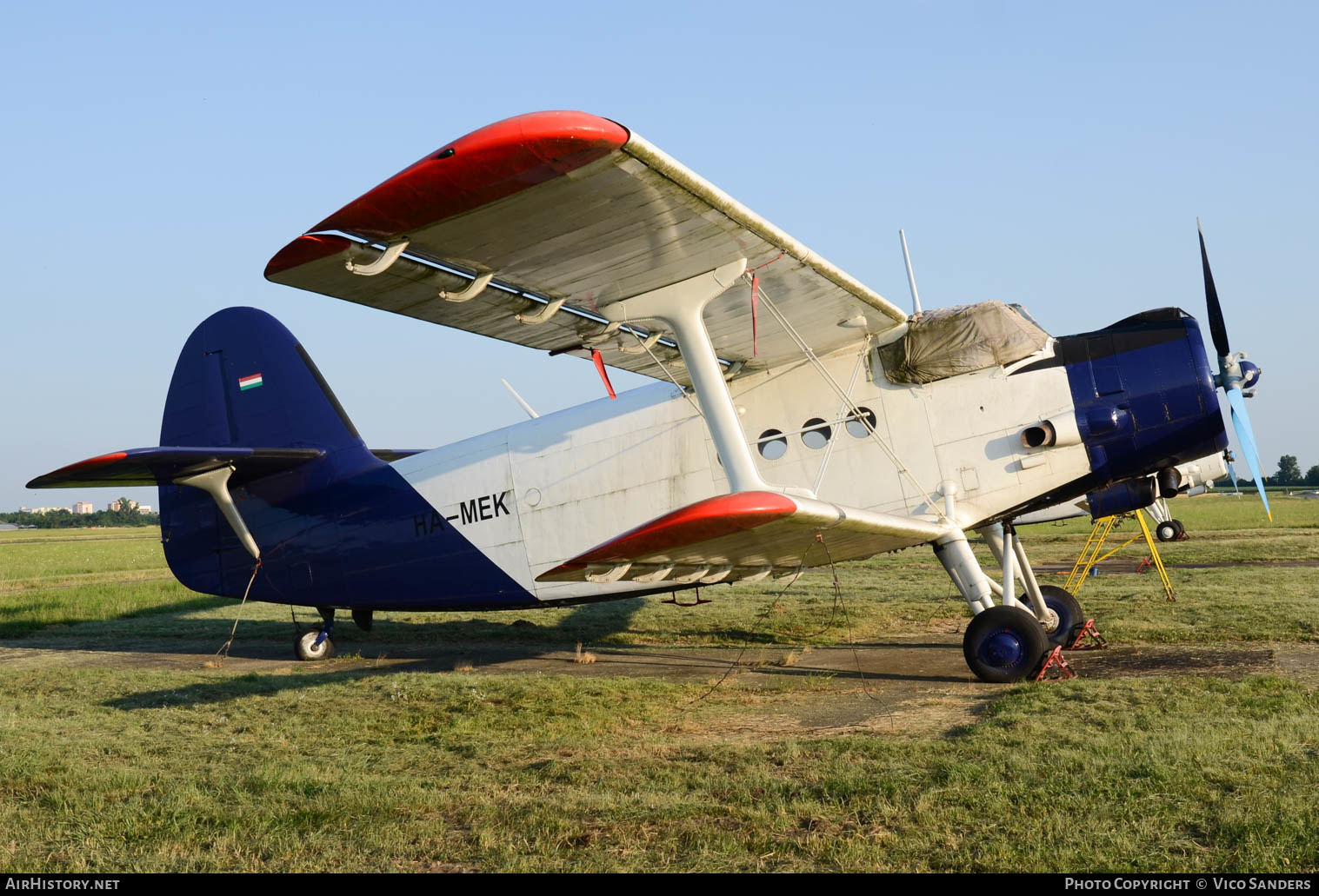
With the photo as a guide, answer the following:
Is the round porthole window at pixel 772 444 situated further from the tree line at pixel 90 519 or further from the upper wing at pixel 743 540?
the tree line at pixel 90 519

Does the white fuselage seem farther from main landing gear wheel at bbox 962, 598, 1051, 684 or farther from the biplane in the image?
main landing gear wheel at bbox 962, 598, 1051, 684

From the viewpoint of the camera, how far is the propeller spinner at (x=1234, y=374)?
8.04 m

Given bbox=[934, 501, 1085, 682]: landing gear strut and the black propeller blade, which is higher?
the black propeller blade

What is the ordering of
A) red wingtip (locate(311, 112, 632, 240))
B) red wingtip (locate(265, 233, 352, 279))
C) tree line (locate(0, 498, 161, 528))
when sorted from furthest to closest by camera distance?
1. tree line (locate(0, 498, 161, 528))
2. red wingtip (locate(265, 233, 352, 279))
3. red wingtip (locate(311, 112, 632, 240))

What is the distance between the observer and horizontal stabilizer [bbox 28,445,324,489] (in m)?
9.31

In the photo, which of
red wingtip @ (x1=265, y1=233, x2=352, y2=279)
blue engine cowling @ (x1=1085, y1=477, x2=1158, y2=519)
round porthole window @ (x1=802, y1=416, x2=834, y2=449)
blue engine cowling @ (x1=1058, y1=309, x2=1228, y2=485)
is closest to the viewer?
red wingtip @ (x1=265, y1=233, x2=352, y2=279)

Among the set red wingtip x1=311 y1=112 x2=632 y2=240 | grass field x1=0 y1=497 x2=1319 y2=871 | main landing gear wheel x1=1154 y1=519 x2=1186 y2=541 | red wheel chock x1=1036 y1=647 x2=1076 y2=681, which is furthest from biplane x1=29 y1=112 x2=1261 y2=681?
main landing gear wheel x1=1154 y1=519 x2=1186 y2=541

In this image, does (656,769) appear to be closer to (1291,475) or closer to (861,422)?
(861,422)

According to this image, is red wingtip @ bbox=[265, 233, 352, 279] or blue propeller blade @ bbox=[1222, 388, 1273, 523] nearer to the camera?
red wingtip @ bbox=[265, 233, 352, 279]

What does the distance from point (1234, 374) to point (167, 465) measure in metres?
10.7

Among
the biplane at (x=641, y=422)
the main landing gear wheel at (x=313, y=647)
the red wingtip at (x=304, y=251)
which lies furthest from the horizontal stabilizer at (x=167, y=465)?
the red wingtip at (x=304, y=251)

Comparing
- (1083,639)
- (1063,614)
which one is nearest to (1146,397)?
(1063,614)

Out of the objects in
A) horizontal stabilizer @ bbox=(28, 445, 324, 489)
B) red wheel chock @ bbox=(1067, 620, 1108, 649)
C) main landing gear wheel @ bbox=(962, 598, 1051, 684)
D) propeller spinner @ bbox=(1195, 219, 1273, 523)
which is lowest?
red wheel chock @ bbox=(1067, 620, 1108, 649)

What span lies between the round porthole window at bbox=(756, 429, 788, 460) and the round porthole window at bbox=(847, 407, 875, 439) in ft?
2.02
